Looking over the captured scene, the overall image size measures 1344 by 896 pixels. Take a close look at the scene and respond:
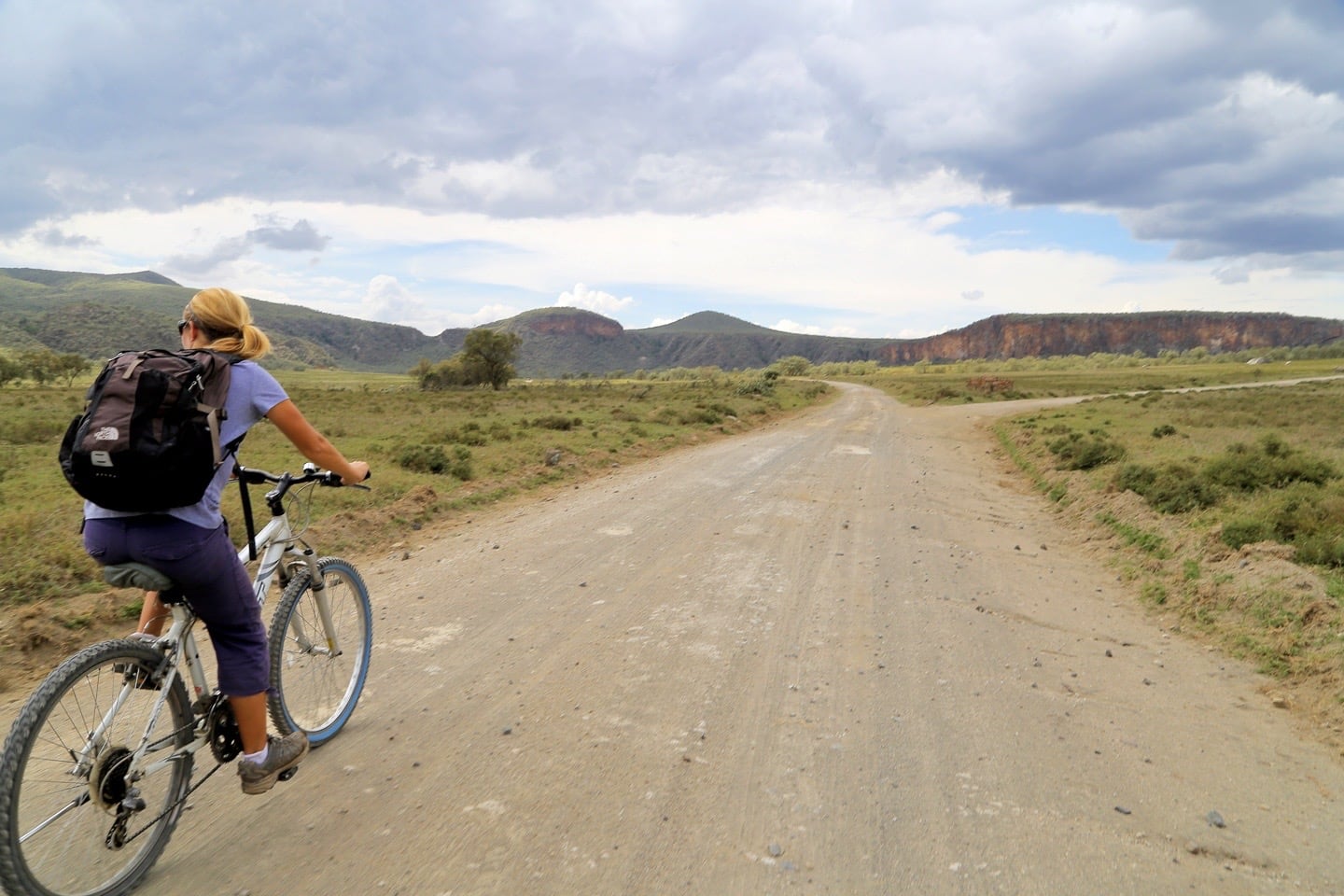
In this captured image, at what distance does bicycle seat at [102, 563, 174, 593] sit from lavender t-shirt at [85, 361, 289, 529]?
20 cm

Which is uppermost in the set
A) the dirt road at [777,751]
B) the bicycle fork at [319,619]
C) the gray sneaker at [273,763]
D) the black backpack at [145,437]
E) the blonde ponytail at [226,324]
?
the blonde ponytail at [226,324]

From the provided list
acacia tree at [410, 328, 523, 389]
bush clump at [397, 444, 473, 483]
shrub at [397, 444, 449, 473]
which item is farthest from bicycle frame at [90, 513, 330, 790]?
acacia tree at [410, 328, 523, 389]

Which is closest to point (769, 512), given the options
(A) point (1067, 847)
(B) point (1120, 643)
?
(B) point (1120, 643)

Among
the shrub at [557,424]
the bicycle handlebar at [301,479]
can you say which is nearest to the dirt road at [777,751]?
the bicycle handlebar at [301,479]

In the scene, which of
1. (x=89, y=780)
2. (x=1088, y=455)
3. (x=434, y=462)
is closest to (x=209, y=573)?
(x=89, y=780)

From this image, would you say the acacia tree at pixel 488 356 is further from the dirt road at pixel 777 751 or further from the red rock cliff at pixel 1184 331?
the red rock cliff at pixel 1184 331

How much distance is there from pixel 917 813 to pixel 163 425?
3.54 m

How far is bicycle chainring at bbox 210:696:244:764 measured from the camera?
3068 mm

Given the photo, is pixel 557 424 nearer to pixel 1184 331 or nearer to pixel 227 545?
pixel 227 545

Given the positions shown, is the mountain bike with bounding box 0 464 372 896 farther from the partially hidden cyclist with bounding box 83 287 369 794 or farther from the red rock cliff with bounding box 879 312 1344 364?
the red rock cliff with bounding box 879 312 1344 364

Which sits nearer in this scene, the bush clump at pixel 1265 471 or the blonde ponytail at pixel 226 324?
the blonde ponytail at pixel 226 324

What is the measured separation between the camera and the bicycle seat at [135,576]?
265 cm

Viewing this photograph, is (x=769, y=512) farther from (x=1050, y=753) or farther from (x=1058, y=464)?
(x=1058, y=464)

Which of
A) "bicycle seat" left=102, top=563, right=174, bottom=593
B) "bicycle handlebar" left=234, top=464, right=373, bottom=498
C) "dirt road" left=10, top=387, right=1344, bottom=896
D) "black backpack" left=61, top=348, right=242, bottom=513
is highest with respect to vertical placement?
"black backpack" left=61, top=348, right=242, bottom=513
